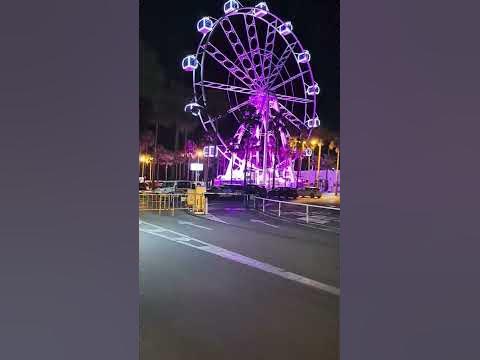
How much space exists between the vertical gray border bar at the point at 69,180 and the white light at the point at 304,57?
1223 centimetres

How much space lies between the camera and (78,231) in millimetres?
1201

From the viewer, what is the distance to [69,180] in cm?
119

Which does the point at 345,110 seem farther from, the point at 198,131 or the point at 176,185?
the point at 198,131

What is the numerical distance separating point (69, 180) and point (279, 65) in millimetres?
13073

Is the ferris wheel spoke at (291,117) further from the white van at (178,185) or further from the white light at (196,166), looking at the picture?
the white light at (196,166)

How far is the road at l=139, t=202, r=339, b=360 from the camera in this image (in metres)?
2.14

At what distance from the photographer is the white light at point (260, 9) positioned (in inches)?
488

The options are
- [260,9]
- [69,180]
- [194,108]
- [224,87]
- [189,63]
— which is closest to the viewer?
[69,180]

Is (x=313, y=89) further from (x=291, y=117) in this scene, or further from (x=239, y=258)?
(x=239, y=258)

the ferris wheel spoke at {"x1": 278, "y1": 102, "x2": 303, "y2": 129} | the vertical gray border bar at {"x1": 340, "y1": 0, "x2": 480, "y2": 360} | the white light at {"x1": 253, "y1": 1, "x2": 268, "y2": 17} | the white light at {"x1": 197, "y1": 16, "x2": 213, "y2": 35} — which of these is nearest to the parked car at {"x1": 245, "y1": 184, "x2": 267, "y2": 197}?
the ferris wheel spoke at {"x1": 278, "y1": 102, "x2": 303, "y2": 129}

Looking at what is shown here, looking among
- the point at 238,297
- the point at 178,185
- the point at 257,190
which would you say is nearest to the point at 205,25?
the point at 257,190

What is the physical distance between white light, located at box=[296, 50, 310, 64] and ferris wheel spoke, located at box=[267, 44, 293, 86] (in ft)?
1.06

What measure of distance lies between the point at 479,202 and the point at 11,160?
53.5 inches

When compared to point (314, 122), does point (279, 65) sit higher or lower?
higher
